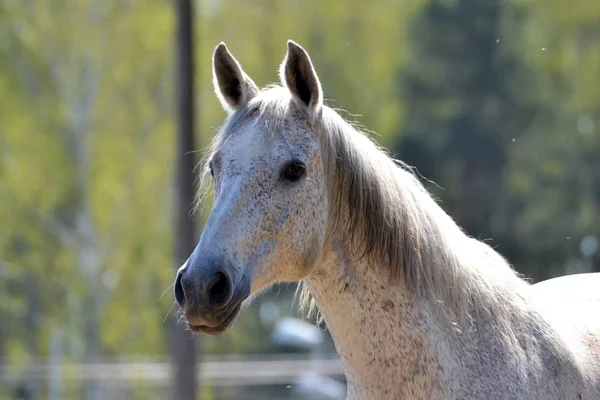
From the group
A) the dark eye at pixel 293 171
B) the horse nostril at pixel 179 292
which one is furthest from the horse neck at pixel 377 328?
the horse nostril at pixel 179 292

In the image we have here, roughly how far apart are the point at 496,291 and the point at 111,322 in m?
13.6

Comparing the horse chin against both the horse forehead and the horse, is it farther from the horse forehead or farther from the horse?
the horse forehead

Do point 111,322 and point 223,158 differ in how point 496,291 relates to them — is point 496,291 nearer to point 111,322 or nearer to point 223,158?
point 223,158

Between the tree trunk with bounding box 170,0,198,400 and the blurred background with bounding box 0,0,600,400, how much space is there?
7.48 metres

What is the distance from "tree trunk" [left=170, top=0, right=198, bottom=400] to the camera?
6.67 m

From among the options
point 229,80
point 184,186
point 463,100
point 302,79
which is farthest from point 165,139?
point 302,79

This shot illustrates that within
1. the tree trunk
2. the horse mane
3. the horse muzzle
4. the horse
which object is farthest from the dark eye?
the tree trunk

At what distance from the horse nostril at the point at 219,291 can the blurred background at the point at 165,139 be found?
1180 cm

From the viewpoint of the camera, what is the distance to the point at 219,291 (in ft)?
9.05

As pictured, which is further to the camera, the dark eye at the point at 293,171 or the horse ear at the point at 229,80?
the horse ear at the point at 229,80

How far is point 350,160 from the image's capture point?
9.98 feet

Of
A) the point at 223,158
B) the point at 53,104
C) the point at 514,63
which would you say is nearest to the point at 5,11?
the point at 53,104

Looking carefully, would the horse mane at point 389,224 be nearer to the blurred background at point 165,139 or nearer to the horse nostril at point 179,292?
the horse nostril at point 179,292

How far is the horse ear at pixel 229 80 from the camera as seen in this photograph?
126 inches
